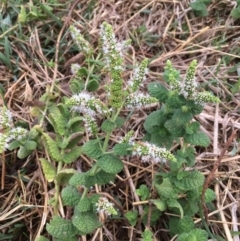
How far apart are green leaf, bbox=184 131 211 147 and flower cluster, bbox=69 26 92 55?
693 mm

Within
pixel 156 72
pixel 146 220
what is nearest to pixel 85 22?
pixel 156 72

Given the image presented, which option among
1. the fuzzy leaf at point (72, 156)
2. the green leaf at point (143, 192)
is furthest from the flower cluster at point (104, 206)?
the fuzzy leaf at point (72, 156)

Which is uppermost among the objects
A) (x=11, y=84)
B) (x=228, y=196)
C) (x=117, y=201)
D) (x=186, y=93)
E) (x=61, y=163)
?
(x=186, y=93)

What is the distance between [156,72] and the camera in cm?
232

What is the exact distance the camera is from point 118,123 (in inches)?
64.3

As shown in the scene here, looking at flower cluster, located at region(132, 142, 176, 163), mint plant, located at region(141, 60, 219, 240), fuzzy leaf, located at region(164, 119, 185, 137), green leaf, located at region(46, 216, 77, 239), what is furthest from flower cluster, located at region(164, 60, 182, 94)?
green leaf, located at region(46, 216, 77, 239)

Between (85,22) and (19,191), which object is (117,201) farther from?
(85,22)

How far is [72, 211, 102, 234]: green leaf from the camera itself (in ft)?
5.36

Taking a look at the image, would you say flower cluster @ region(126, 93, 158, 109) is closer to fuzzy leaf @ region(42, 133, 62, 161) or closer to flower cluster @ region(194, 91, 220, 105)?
flower cluster @ region(194, 91, 220, 105)

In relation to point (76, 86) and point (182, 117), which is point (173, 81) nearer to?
point (182, 117)

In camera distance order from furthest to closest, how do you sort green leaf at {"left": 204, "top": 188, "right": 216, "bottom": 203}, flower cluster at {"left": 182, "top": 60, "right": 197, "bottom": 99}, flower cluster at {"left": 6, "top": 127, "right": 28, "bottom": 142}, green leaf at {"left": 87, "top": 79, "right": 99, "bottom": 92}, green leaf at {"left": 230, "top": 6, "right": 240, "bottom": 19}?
green leaf at {"left": 230, "top": 6, "right": 240, "bottom": 19}, green leaf at {"left": 87, "top": 79, "right": 99, "bottom": 92}, flower cluster at {"left": 6, "top": 127, "right": 28, "bottom": 142}, green leaf at {"left": 204, "top": 188, "right": 216, "bottom": 203}, flower cluster at {"left": 182, "top": 60, "right": 197, "bottom": 99}

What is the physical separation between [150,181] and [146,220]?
21 cm

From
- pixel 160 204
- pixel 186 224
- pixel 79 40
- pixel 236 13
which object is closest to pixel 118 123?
pixel 160 204

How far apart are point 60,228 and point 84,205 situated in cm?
14
